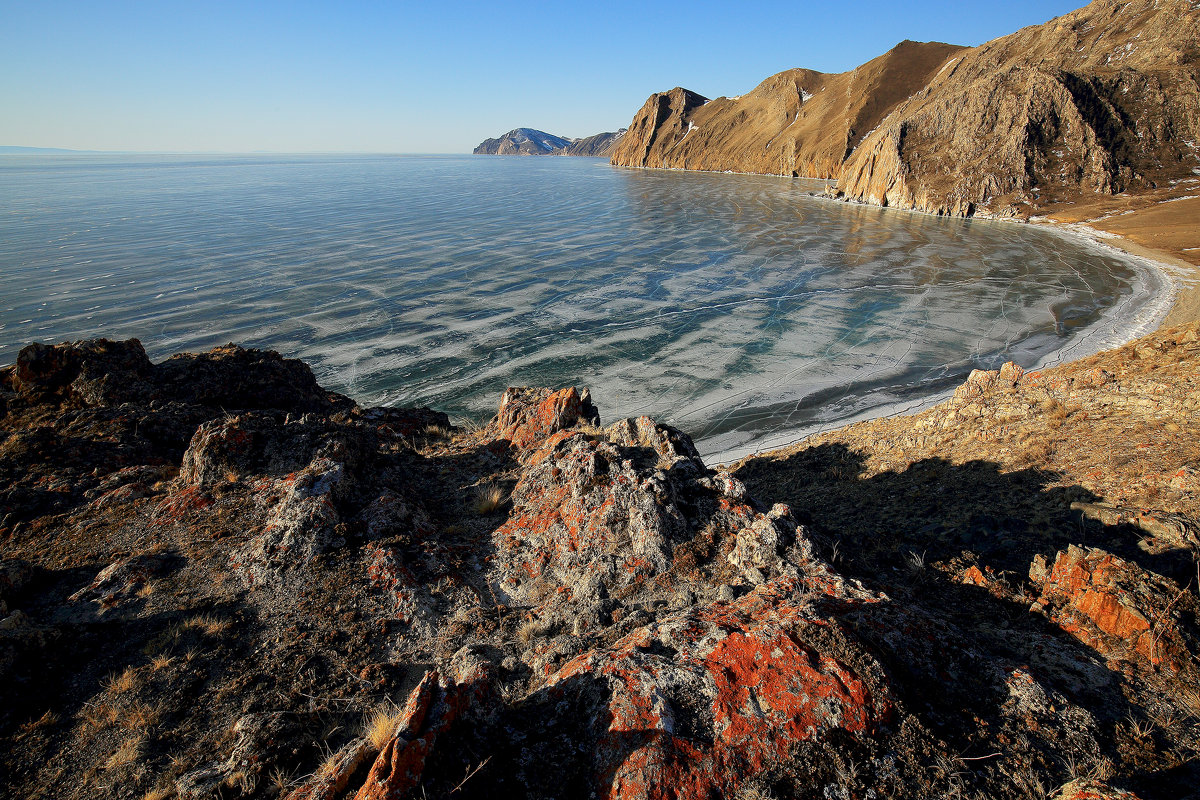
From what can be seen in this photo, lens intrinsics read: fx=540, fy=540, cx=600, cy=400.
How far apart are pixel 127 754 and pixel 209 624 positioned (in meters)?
1.15

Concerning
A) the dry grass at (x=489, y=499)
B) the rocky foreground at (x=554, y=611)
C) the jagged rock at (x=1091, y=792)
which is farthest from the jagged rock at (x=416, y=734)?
the jagged rock at (x=1091, y=792)

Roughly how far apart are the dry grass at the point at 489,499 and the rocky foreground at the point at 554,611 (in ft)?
0.13

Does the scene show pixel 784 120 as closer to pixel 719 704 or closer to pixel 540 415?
pixel 540 415

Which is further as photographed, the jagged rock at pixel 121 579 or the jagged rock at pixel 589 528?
the jagged rock at pixel 589 528

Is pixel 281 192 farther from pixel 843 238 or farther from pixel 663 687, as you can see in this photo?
pixel 663 687

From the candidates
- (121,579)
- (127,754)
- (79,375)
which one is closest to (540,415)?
(121,579)

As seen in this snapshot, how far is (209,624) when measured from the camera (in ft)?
14.3

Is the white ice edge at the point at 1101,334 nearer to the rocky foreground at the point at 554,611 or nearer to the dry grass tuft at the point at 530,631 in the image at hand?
the rocky foreground at the point at 554,611

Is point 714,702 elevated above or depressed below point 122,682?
above

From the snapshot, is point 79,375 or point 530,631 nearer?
point 530,631

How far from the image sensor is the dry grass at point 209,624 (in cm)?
430

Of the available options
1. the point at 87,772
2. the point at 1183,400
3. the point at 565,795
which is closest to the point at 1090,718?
the point at 565,795

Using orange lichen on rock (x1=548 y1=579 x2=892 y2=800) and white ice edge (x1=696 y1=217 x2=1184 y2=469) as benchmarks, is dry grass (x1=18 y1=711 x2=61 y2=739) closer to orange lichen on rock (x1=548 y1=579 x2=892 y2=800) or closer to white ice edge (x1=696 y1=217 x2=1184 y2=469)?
orange lichen on rock (x1=548 y1=579 x2=892 y2=800)

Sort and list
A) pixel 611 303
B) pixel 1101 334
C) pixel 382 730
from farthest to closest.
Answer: pixel 611 303 < pixel 1101 334 < pixel 382 730
